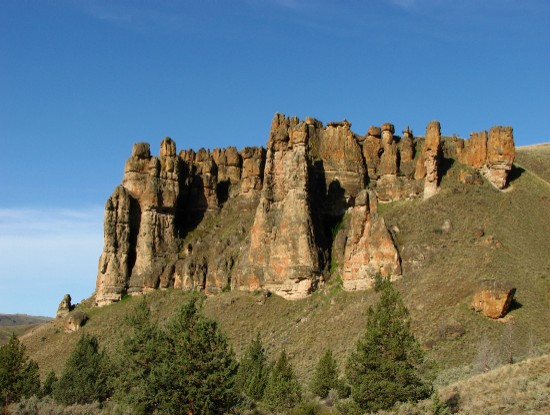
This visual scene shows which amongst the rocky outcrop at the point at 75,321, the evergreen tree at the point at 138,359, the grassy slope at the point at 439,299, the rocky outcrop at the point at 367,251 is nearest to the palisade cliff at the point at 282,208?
the rocky outcrop at the point at 367,251

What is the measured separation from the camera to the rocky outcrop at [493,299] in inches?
2414

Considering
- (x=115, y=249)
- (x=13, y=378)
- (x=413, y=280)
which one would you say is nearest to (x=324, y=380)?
(x=413, y=280)

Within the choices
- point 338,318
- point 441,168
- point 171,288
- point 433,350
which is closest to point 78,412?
point 433,350

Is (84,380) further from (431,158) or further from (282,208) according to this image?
(431,158)

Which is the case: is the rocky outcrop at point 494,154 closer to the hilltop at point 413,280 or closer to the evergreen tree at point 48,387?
the hilltop at point 413,280

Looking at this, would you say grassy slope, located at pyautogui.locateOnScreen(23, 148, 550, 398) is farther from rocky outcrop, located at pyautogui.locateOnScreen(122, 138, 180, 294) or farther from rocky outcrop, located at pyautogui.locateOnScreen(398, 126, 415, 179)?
rocky outcrop, located at pyautogui.locateOnScreen(398, 126, 415, 179)

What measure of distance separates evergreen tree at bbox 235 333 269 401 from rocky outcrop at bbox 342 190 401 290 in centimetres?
1839

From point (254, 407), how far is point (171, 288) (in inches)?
1704

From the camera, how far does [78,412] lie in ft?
156

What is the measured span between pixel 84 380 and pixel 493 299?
3352 cm

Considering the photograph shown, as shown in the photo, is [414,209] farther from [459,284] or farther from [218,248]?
[218,248]

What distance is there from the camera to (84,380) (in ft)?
197

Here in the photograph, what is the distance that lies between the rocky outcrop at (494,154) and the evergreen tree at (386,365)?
5097cm

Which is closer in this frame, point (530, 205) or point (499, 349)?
point (499, 349)
